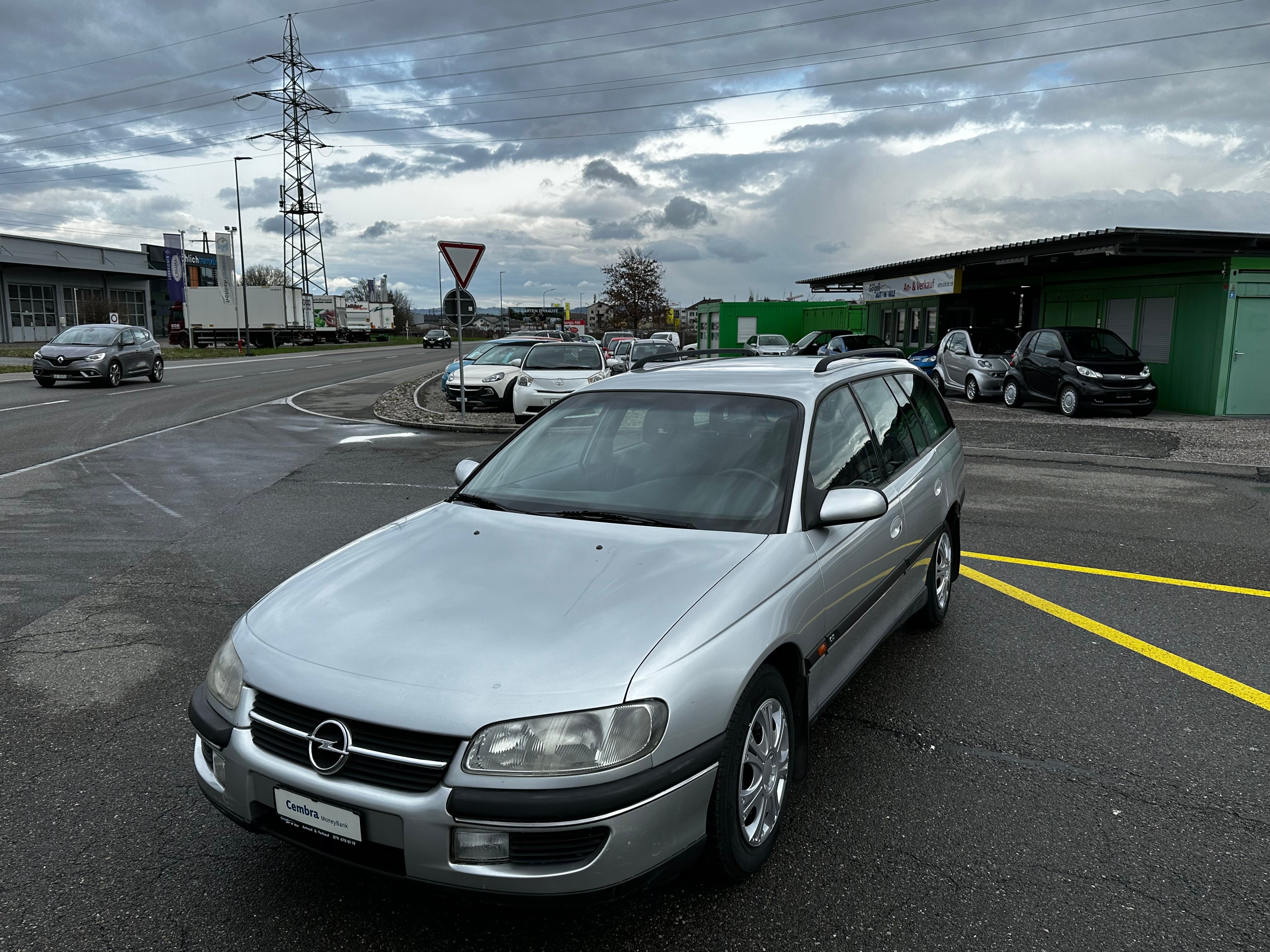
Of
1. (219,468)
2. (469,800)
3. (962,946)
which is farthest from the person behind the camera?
(219,468)

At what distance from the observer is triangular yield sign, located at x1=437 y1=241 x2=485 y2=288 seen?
1623 centimetres

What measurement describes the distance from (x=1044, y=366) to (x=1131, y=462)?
746 centimetres

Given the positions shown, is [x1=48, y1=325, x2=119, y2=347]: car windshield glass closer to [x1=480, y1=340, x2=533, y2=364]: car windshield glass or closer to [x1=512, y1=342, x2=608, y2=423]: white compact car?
[x1=480, y1=340, x2=533, y2=364]: car windshield glass

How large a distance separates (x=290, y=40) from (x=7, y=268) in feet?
84.2

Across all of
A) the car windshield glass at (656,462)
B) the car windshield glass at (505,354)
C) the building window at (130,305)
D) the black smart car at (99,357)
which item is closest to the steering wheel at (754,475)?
the car windshield glass at (656,462)

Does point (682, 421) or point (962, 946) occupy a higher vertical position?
point (682, 421)

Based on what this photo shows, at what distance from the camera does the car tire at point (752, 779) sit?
263 centimetres

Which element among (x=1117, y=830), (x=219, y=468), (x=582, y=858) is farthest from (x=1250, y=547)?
(x=219, y=468)

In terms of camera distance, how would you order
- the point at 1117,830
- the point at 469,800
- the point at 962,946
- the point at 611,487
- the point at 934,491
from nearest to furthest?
1. the point at 469,800
2. the point at 962,946
3. the point at 1117,830
4. the point at 611,487
5. the point at 934,491

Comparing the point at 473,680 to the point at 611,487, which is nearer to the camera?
the point at 473,680

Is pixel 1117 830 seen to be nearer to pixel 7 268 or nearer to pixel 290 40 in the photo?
pixel 7 268

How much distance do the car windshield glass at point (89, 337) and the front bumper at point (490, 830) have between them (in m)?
25.0

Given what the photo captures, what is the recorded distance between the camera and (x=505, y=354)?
20281 millimetres

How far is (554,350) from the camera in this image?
59.7 ft
